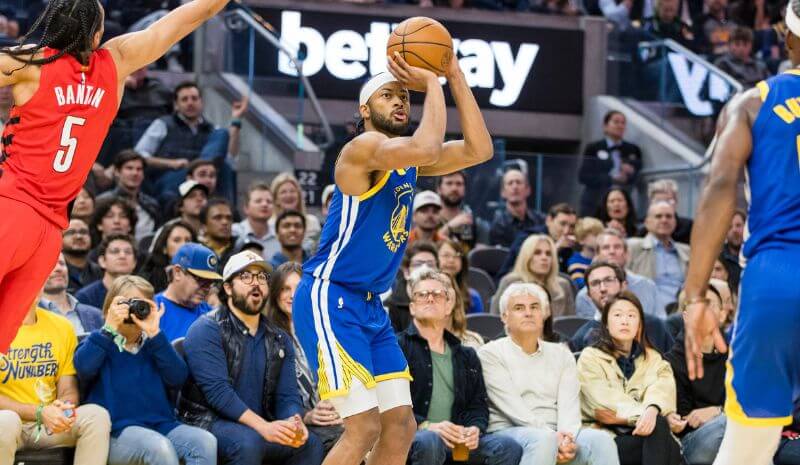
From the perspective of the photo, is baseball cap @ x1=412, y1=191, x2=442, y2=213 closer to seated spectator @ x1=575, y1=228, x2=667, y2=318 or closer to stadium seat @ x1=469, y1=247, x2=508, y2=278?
stadium seat @ x1=469, y1=247, x2=508, y2=278

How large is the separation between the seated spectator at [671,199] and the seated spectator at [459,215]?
170 cm

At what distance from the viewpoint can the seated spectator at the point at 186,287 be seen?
8.84m

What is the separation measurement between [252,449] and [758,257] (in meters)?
4.08

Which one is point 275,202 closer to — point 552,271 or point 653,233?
point 552,271

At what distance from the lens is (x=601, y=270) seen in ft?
33.7

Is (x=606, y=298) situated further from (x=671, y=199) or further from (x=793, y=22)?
(x=793, y=22)

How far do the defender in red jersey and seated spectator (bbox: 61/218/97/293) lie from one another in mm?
4502

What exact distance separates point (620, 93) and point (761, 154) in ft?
44.1

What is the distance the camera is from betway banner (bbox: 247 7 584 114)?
16750 millimetres

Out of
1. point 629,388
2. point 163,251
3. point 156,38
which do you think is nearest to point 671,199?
point 629,388

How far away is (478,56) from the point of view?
57.1ft

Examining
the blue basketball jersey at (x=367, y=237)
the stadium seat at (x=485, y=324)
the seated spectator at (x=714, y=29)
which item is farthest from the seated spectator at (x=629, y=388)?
the seated spectator at (x=714, y=29)

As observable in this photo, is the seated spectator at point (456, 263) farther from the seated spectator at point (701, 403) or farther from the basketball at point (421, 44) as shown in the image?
the basketball at point (421, 44)

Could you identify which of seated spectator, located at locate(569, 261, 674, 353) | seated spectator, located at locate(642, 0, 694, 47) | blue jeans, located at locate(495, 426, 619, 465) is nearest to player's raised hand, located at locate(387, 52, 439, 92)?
blue jeans, located at locate(495, 426, 619, 465)
